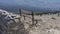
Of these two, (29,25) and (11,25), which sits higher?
(11,25)

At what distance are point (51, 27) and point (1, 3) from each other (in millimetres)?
2210

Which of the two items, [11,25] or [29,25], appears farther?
[29,25]

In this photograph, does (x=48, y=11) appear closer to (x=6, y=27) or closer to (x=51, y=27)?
(x=51, y=27)

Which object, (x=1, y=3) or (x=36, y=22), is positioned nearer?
(x=36, y=22)

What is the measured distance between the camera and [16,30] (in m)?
3.89

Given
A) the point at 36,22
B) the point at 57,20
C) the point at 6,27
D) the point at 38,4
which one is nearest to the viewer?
the point at 6,27

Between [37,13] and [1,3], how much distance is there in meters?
1.38

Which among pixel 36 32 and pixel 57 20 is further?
pixel 57 20

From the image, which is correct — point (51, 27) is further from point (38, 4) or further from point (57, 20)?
point (38, 4)

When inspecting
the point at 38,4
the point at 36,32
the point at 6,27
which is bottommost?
the point at 36,32

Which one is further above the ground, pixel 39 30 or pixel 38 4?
pixel 38 4

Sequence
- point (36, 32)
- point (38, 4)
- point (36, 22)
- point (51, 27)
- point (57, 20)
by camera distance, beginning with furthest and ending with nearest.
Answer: point (38, 4) < point (57, 20) < point (36, 22) < point (51, 27) < point (36, 32)

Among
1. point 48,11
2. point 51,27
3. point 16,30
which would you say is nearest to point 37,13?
point 48,11

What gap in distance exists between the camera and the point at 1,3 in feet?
21.4
